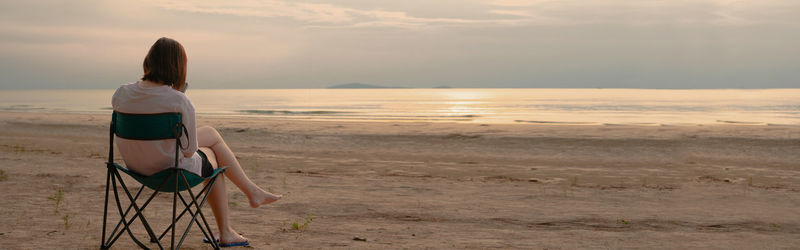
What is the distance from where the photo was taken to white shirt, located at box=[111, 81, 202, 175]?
3312 mm

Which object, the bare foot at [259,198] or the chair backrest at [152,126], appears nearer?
the chair backrest at [152,126]

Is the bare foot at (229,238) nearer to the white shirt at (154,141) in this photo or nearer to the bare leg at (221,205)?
the bare leg at (221,205)

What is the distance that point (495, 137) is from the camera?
16.1 metres

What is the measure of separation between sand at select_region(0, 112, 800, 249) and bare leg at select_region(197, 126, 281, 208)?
16.3 inches

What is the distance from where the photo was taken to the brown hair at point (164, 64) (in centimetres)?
339

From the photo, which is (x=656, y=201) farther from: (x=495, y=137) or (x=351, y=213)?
(x=495, y=137)

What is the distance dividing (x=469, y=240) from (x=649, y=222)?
185 centimetres

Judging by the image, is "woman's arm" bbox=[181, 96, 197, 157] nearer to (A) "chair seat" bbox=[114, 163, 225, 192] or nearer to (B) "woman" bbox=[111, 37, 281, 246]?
(B) "woman" bbox=[111, 37, 281, 246]

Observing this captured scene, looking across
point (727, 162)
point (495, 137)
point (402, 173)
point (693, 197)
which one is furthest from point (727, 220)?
point (495, 137)

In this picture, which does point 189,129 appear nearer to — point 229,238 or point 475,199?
point 229,238

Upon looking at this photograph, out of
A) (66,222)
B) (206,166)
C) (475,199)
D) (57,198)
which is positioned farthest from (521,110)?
(206,166)

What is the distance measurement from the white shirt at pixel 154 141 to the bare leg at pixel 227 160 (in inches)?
11.8

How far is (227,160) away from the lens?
395cm

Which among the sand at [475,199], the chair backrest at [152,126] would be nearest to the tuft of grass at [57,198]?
the sand at [475,199]
